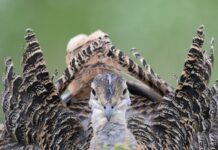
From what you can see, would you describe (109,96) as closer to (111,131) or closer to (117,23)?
(111,131)

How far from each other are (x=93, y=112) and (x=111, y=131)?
16 cm

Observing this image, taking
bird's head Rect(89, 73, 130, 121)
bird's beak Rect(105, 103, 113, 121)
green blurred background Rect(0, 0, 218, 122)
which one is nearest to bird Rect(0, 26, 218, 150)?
bird's head Rect(89, 73, 130, 121)

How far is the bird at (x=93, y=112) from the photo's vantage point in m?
7.27

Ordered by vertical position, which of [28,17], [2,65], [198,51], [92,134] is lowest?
[92,134]

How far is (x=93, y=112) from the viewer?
7137mm

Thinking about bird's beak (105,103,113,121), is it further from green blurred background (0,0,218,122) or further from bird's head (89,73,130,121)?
green blurred background (0,0,218,122)

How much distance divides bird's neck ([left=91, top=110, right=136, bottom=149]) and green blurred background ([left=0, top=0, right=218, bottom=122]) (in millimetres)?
2357

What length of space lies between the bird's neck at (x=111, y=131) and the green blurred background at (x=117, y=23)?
92.8 inches

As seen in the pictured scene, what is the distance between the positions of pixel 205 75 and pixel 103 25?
2.56 meters

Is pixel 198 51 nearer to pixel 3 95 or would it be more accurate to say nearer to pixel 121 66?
pixel 121 66

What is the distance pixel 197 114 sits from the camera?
7398mm

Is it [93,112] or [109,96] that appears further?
[93,112]

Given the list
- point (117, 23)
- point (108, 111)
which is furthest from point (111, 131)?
point (117, 23)

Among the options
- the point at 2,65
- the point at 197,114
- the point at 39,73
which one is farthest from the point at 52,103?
the point at 2,65
